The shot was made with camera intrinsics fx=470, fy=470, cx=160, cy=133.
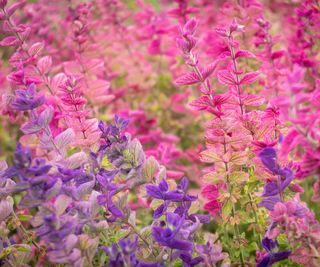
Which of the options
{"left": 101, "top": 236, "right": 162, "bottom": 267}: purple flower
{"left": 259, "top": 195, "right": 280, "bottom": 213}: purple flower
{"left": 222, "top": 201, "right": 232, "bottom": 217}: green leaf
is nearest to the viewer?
{"left": 101, "top": 236, "right": 162, "bottom": 267}: purple flower

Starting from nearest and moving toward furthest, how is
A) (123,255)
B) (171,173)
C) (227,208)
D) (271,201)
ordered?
(123,255), (271,201), (227,208), (171,173)

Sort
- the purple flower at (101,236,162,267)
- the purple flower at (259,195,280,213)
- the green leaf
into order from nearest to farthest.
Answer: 1. the purple flower at (101,236,162,267)
2. the purple flower at (259,195,280,213)
3. the green leaf

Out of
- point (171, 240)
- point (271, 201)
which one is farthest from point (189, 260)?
point (271, 201)

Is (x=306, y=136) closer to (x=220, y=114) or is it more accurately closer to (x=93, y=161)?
(x=220, y=114)

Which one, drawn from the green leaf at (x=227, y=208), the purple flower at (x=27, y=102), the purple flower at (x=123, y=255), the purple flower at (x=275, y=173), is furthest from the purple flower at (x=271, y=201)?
the purple flower at (x=27, y=102)

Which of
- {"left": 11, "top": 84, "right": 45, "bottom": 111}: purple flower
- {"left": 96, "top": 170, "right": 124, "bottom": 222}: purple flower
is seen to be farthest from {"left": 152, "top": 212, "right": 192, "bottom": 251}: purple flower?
{"left": 11, "top": 84, "right": 45, "bottom": 111}: purple flower

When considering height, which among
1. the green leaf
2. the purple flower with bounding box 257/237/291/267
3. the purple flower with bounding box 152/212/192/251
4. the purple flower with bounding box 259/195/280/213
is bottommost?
the purple flower with bounding box 257/237/291/267

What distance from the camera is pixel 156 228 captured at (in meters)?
0.98

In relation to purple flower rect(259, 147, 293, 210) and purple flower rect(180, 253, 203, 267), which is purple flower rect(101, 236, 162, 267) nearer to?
purple flower rect(180, 253, 203, 267)

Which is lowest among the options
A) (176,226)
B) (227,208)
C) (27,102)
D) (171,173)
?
(171,173)

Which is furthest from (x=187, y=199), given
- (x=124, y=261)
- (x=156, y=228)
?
(x=124, y=261)

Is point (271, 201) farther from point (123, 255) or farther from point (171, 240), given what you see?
point (123, 255)

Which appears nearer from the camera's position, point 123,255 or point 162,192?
point 123,255

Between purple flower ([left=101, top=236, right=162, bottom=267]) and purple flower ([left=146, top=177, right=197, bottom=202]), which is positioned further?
purple flower ([left=146, top=177, right=197, bottom=202])
